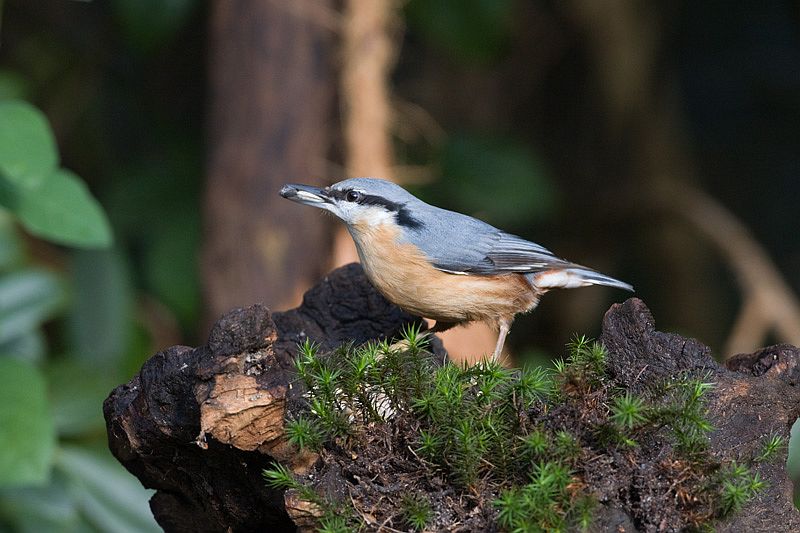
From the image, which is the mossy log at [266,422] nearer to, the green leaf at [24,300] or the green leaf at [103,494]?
the green leaf at [103,494]

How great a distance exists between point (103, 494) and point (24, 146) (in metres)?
1.99

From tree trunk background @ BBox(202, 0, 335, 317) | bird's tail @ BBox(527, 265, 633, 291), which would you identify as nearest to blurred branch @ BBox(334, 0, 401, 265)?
tree trunk background @ BBox(202, 0, 335, 317)

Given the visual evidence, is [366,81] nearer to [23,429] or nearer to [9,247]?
[9,247]

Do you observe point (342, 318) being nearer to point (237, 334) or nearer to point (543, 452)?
point (237, 334)

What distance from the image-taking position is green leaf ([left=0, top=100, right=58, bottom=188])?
285cm

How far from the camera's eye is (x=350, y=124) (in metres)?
5.63

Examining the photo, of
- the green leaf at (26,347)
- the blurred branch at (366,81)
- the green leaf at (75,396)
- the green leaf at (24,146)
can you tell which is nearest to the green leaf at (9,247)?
the green leaf at (26,347)

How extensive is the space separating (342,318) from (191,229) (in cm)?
328

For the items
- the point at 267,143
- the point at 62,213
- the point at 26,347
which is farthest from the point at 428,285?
the point at 267,143

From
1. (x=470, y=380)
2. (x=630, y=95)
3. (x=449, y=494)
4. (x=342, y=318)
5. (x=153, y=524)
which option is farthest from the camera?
(x=630, y=95)

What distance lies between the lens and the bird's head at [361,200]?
132 inches

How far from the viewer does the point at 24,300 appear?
4.45 m

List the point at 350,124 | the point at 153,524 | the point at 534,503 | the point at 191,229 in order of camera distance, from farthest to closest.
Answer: the point at 191,229
the point at 350,124
the point at 153,524
the point at 534,503

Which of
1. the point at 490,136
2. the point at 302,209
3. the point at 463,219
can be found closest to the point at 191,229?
the point at 302,209
